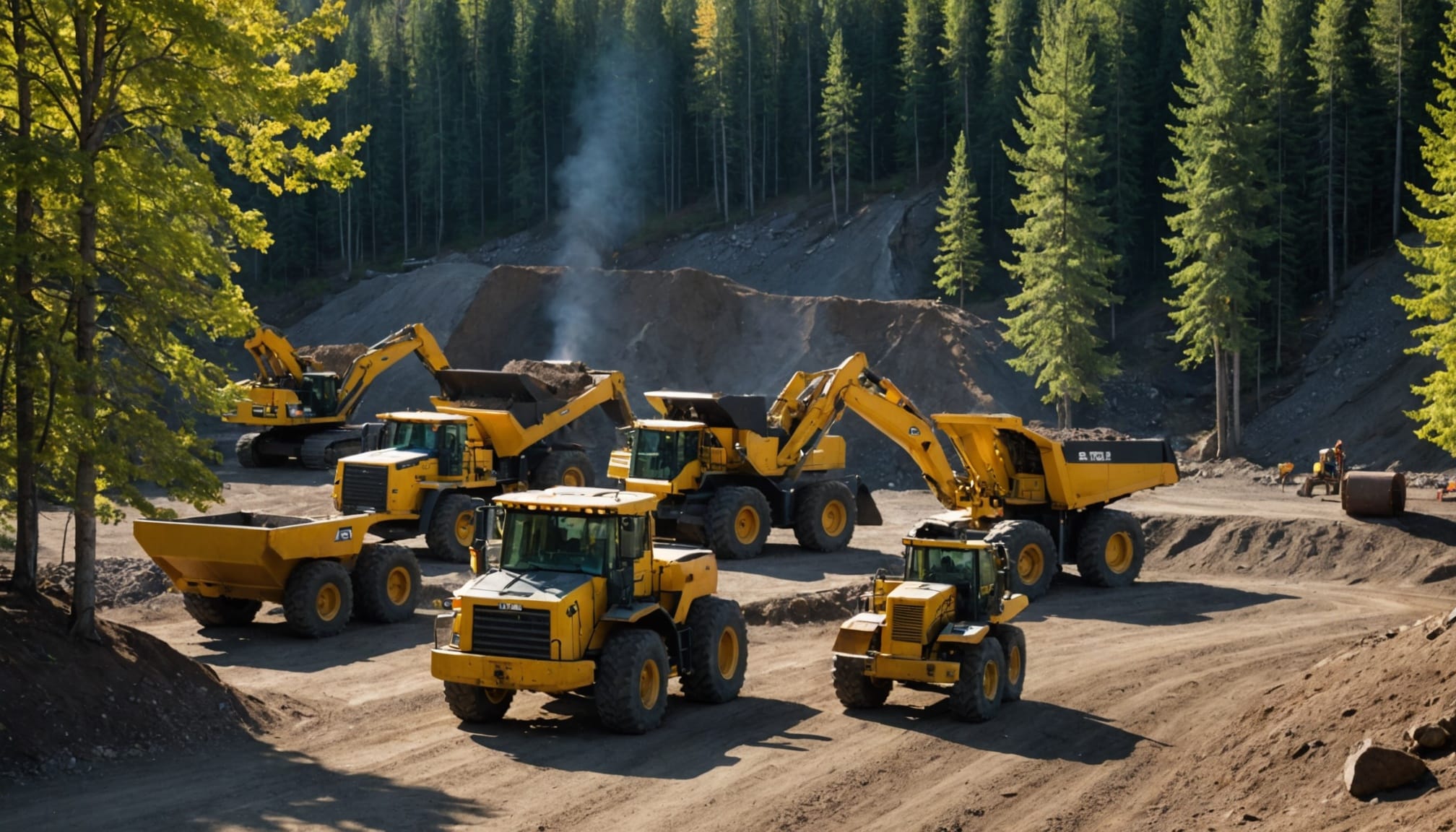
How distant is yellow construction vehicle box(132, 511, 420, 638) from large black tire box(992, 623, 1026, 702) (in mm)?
9834

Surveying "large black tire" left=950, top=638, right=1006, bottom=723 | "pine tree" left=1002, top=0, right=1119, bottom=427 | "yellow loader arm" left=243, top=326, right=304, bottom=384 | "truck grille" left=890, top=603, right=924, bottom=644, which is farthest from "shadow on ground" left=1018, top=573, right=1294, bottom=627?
"yellow loader arm" left=243, top=326, right=304, bottom=384

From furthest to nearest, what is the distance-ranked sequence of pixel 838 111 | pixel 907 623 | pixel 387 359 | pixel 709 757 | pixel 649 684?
pixel 838 111
pixel 387 359
pixel 907 623
pixel 649 684
pixel 709 757

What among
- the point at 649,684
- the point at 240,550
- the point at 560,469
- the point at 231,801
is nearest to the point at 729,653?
the point at 649,684

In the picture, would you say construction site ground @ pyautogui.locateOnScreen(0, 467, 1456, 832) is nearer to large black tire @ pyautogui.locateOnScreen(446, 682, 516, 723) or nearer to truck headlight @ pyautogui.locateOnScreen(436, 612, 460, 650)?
large black tire @ pyautogui.locateOnScreen(446, 682, 516, 723)

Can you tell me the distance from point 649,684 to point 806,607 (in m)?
8.50

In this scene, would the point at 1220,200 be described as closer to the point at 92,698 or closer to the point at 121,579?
the point at 121,579

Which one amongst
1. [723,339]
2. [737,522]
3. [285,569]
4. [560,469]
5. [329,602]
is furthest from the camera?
[723,339]

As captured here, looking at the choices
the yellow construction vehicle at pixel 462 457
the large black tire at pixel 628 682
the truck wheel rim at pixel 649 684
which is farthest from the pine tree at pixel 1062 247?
the large black tire at pixel 628 682

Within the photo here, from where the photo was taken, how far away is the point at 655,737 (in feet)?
49.7

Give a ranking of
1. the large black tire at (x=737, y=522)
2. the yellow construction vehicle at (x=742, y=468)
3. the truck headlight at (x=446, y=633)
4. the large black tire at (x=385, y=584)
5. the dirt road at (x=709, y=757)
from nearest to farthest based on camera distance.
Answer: the dirt road at (x=709, y=757), the truck headlight at (x=446, y=633), the large black tire at (x=385, y=584), the large black tire at (x=737, y=522), the yellow construction vehicle at (x=742, y=468)

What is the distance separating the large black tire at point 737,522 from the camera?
27828 millimetres

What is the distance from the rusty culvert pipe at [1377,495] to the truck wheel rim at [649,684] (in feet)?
63.1

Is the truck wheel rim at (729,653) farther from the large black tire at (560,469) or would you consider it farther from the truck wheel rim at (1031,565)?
the large black tire at (560,469)

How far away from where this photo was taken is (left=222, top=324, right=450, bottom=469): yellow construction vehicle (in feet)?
134
